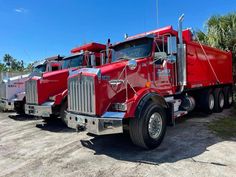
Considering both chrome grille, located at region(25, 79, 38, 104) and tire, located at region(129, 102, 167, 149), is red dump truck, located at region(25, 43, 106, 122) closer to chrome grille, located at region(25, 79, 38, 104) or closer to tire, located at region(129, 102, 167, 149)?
chrome grille, located at region(25, 79, 38, 104)

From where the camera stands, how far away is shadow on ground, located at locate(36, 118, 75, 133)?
28.7 ft

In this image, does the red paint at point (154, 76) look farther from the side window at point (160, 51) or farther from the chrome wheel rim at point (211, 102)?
the chrome wheel rim at point (211, 102)

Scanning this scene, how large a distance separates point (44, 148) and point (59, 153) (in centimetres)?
71

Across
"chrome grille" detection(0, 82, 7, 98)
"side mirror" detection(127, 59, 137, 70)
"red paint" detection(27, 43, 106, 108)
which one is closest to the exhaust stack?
"side mirror" detection(127, 59, 137, 70)

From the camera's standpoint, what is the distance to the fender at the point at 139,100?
554 cm

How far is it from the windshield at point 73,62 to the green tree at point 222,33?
967cm

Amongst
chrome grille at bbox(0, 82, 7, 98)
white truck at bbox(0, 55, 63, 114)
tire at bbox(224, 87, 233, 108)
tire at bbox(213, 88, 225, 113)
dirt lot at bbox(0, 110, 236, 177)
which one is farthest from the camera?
tire at bbox(224, 87, 233, 108)

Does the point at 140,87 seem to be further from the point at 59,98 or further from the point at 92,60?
the point at 92,60

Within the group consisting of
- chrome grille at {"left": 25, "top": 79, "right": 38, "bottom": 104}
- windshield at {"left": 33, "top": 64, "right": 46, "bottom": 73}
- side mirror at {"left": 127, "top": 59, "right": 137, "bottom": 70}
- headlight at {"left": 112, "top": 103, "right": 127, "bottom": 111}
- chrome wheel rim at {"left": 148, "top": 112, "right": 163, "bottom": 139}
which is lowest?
chrome wheel rim at {"left": 148, "top": 112, "right": 163, "bottom": 139}

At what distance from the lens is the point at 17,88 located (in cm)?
1173

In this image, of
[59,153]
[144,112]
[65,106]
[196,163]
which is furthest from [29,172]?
[65,106]

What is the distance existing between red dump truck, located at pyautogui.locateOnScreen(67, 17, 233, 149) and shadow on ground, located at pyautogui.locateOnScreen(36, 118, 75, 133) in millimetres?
2516


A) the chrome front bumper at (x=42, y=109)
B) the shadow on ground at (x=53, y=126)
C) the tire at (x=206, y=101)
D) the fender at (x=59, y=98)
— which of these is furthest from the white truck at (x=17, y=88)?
the tire at (x=206, y=101)

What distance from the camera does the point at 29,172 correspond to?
4949mm
